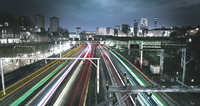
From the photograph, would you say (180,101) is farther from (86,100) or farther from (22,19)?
(22,19)

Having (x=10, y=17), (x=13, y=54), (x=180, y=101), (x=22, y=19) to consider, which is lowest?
(x=180, y=101)

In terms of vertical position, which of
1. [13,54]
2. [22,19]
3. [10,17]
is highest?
[22,19]

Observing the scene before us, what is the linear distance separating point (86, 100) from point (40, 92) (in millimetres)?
4726

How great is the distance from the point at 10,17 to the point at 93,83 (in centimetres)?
6640

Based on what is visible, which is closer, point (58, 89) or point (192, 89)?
point (192, 89)

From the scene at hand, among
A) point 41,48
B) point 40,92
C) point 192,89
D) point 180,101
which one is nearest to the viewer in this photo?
point 192,89

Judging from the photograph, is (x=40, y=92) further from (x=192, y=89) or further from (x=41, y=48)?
(x=41, y=48)

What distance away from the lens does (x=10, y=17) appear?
207 ft

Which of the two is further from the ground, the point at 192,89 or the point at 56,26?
the point at 56,26

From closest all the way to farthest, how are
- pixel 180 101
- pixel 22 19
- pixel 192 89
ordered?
pixel 192 89 → pixel 180 101 → pixel 22 19

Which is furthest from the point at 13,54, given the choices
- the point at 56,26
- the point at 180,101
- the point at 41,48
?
the point at 56,26

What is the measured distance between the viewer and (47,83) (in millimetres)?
15242

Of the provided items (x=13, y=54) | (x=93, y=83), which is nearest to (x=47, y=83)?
(x=93, y=83)

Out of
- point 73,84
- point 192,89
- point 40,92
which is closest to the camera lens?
point 192,89
